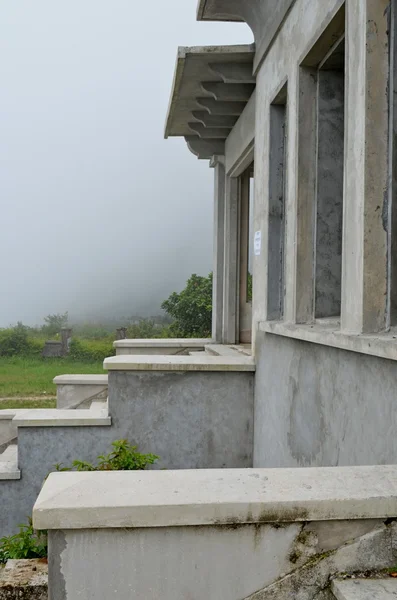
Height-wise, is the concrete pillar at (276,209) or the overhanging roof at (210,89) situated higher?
the overhanging roof at (210,89)

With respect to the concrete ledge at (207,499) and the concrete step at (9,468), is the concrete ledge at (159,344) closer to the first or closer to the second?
the concrete step at (9,468)

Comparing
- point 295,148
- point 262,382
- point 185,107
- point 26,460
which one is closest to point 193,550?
point 295,148

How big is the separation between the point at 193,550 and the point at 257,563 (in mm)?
240

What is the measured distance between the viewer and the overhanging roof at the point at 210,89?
255 inches

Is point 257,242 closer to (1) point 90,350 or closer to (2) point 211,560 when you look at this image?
(2) point 211,560

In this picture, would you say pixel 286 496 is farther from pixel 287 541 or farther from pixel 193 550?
pixel 193 550

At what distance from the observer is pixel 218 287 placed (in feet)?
32.9

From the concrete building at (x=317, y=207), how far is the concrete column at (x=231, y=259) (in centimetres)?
125

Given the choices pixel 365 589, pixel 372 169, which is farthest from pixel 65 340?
pixel 365 589

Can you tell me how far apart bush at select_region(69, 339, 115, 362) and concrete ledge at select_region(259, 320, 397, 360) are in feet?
48.9

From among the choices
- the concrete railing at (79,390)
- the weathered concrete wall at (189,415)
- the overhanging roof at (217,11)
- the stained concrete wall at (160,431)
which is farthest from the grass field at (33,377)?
the overhanging roof at (217,11)

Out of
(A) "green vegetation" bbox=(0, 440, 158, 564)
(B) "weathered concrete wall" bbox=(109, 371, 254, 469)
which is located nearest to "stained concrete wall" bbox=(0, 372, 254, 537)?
(B) "weathered concrete wall" bbox=(109, 371, 254, 469)

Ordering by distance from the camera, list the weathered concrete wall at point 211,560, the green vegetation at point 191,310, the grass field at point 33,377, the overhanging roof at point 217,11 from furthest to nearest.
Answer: the green vegetation at point 191,310 → the grass field at point 33,377 → the overhanging roof at point 217,11 → the weathered concrete wall at point 211,560

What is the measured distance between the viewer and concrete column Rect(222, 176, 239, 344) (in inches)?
377
